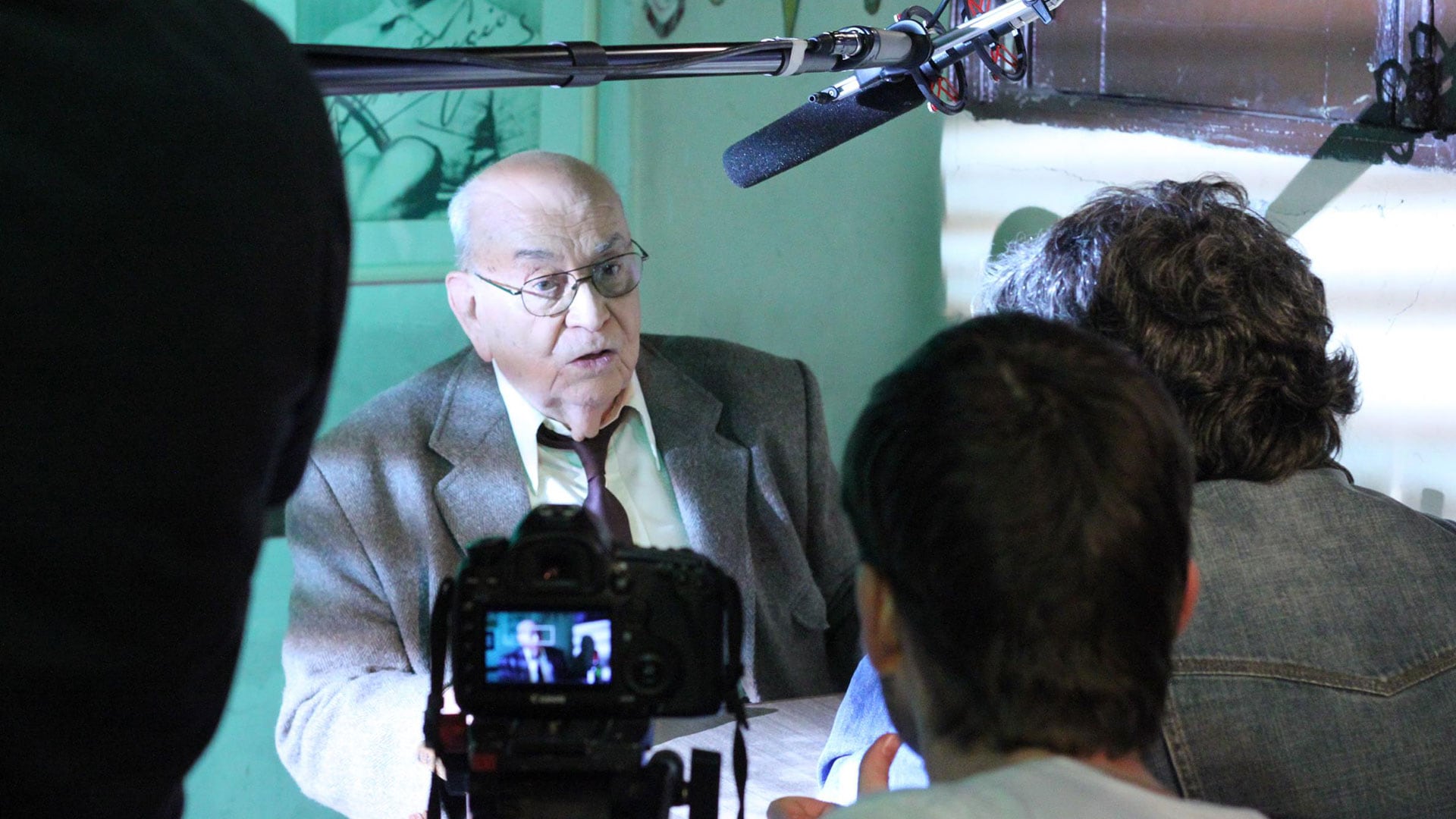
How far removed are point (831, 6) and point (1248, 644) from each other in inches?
88.3

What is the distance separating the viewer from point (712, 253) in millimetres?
3031

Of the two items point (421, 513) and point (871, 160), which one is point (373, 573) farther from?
point (871, 160)

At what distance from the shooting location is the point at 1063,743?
2.60 ft

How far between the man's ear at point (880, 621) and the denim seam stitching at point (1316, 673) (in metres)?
0.40

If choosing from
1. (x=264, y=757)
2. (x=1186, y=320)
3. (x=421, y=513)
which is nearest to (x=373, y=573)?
(x=421, y=513)

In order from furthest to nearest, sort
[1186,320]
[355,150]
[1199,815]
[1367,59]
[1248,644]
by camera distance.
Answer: [355,150] → [1367,59] → [1186,320] → [1248,644] → [1199,815]

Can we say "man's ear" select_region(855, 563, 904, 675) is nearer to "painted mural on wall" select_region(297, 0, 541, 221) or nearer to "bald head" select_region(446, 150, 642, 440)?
"bald head" select_region(446, 150, 642, 440)

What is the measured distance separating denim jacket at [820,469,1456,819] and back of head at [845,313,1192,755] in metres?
0.37

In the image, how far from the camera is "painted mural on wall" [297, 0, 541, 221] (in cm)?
256

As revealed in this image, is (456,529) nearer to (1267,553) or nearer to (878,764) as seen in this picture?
(878,764)

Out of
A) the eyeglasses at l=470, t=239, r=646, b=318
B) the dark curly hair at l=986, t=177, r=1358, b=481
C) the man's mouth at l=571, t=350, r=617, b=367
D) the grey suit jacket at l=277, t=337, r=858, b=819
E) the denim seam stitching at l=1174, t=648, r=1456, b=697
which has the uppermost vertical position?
the dark curly hair at l=986, t=177, r=1358, b=481

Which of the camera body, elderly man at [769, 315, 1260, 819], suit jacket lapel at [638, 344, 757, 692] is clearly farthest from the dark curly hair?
suit jacket lapel at [638, 344, 757, 692]

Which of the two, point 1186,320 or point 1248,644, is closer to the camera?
point 1248,644

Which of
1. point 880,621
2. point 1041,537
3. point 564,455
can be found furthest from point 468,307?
point 1041,537
